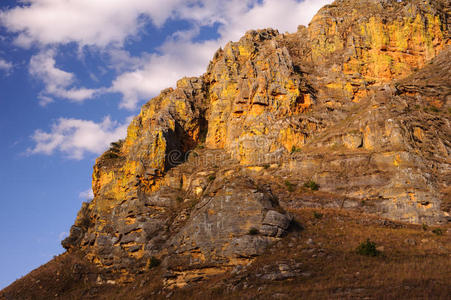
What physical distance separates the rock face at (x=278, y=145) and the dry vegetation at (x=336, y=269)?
5.63 feet

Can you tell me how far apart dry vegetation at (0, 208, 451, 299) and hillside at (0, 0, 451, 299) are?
0.13 meters

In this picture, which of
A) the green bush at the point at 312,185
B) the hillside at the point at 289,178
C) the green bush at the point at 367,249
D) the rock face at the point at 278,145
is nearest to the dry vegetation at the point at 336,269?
the hillside at the point at 289,178

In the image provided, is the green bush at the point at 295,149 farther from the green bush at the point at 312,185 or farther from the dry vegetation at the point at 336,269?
the dry vegetation at the point at 336,269

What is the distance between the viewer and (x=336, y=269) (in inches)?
969

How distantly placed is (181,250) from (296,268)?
9764mm

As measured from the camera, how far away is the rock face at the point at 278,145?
31875 mm

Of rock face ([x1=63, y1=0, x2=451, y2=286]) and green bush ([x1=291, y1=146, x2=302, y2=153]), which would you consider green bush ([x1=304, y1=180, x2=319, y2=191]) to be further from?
green bush ([x1=291, y1=146, x2=302, y2=153])

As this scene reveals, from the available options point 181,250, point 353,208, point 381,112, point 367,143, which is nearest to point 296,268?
point 181,250

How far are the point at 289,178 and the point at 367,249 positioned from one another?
14.5 metres

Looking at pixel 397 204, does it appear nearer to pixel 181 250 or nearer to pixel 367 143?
pixel 367 143

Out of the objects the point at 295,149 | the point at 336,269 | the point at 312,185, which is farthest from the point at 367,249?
the point at 295,149

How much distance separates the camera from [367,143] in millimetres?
39625

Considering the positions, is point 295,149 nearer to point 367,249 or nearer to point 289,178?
point 289,178

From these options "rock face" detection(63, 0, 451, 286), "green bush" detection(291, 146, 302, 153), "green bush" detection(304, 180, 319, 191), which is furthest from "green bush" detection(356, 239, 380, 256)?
"green bush" detection(291, 146, 302, 153)
